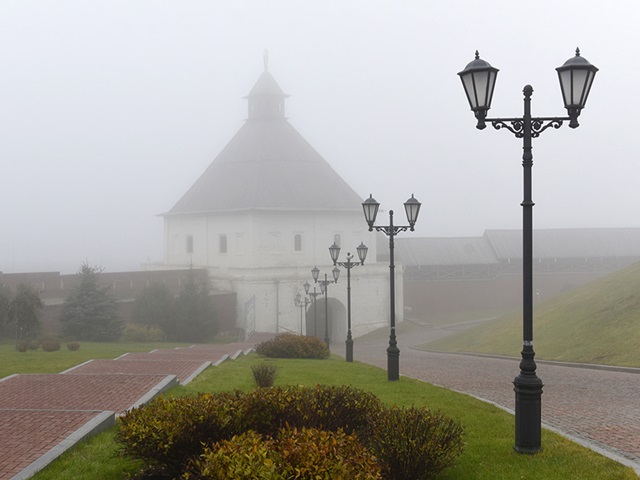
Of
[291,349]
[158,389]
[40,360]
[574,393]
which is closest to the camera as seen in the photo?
[158,389]

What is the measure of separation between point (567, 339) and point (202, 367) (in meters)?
14.3

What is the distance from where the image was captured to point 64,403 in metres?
11.7

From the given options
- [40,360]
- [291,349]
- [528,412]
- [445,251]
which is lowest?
[291,349]

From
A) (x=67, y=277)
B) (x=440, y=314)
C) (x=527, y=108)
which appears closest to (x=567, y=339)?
(x=527, y=108)

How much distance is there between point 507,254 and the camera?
64375 millimetres

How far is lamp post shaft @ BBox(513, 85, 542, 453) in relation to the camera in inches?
326

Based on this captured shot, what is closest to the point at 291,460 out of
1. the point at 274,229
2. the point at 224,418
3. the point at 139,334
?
the point at 224,418

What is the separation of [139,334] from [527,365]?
31603mm

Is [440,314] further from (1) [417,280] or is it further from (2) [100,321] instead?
(2) [100,321]

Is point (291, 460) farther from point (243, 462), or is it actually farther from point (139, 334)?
point (139, 334)

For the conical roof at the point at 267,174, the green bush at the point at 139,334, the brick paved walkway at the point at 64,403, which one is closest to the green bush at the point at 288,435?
the brick paved walkway at the point at 64,403

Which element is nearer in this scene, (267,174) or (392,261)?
(392,261)

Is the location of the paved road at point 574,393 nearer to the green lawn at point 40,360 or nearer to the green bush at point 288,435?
the green bush at point 288,435

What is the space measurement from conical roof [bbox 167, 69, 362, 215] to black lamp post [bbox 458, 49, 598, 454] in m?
41.2
